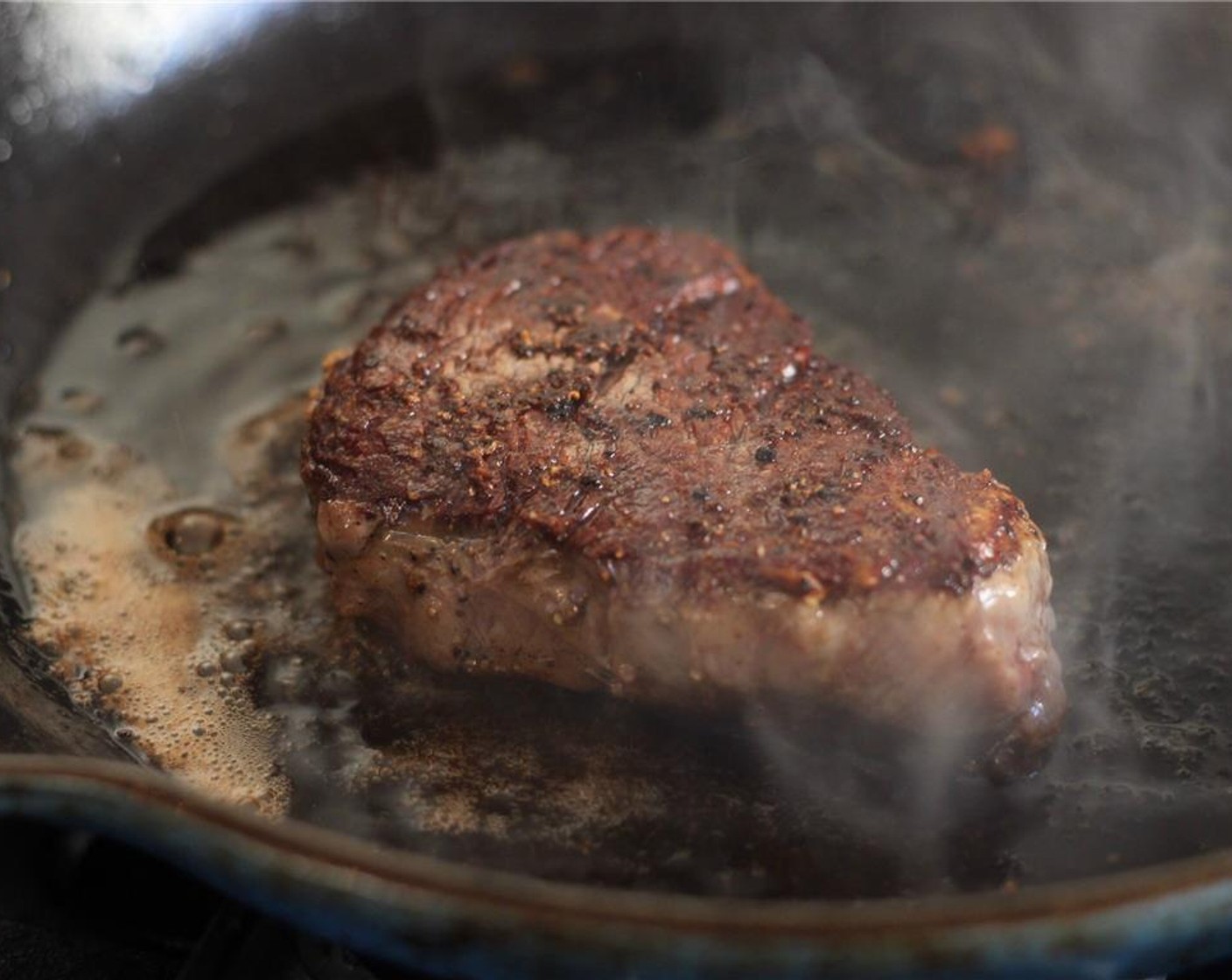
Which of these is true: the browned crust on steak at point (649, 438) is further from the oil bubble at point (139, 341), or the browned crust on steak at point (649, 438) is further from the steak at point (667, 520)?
the oil bubble at point (139, 341)

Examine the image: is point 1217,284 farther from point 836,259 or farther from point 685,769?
point 685,769

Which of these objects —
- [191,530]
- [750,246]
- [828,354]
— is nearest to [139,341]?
[191,530]

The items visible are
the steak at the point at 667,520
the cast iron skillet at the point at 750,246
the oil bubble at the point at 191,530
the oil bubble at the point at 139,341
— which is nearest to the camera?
the cast iron skillet at the point at 750,246

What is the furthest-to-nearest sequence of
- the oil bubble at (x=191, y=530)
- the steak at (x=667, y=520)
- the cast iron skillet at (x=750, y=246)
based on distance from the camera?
the oil bubble at (x=191, y=530)
the steak at (x=667, y=520)
the cast iron skillet at (x=750, y=246)

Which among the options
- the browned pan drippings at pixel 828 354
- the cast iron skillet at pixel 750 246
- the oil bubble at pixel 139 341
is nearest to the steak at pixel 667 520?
the browned pan drippings at pixel 828 354

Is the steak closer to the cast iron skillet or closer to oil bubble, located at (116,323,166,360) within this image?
the cast iron skillet

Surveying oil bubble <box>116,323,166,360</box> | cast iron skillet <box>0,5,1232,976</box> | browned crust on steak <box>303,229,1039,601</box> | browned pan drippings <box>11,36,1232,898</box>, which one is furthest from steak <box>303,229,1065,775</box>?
oil bubble <box>116,323,166,360</box>

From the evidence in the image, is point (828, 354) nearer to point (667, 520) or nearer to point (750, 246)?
point (750, 246)
